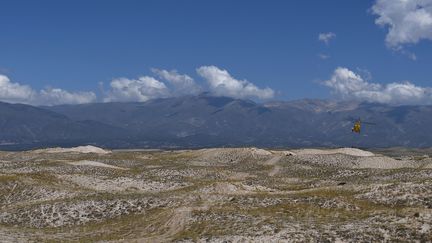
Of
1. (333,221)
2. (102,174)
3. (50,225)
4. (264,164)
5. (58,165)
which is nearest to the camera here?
(333,221)

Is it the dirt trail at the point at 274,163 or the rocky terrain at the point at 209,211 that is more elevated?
the dirt trail at the point at 274,163

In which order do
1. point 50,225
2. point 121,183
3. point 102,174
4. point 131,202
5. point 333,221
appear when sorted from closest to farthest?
point 333,221 → point 50,225 → point 131,202 → point 121,183 → point 102,174

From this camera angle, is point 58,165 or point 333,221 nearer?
point 333,221

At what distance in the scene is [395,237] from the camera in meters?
34.8

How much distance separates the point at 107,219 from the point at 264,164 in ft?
188

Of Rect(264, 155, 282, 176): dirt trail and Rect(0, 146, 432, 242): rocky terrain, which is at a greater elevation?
Rect(264, 155, 282, 176): dirt trail

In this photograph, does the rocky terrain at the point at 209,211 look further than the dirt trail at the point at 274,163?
No

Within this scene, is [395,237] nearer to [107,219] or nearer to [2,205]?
[107,219]

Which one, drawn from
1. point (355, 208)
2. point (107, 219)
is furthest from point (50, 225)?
point (355, 208)

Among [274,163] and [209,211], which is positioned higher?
[274,163]

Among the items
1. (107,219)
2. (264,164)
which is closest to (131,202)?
(107,219)

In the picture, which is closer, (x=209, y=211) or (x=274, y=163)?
(x=209, y=211)

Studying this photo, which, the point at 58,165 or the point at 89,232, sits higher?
the point at 58,165

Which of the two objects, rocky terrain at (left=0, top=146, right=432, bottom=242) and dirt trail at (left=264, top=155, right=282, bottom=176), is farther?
dirt trail at (left=264, top=155, right=282, bottom=176)
